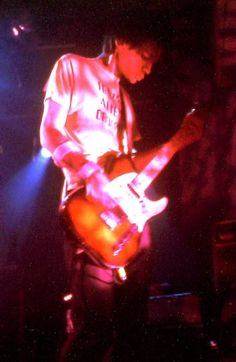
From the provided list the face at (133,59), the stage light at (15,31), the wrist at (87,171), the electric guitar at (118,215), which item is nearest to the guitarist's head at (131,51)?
the face at (133,59)

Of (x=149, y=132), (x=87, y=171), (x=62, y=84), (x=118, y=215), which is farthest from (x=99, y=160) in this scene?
(x=149, y=132)

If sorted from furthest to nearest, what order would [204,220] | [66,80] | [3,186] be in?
[3,186] < [204,220] < [66,80]

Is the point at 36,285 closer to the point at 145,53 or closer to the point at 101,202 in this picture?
the point at 101,202

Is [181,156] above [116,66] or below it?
below

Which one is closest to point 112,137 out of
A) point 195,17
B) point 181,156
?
point 181,156

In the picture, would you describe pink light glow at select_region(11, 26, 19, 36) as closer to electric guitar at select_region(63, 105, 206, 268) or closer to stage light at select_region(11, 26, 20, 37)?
stage light at select_region(11, 26, 20, 37)

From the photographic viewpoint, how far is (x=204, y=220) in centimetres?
372

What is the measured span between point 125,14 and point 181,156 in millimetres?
1297

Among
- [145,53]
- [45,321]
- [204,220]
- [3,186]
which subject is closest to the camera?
[145,53]

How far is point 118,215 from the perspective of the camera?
8.18 feet

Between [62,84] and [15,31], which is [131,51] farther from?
[15,31]

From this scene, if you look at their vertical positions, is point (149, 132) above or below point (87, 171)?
below

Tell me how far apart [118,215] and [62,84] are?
914 mm

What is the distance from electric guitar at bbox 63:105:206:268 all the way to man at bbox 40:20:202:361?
0.03 metres
